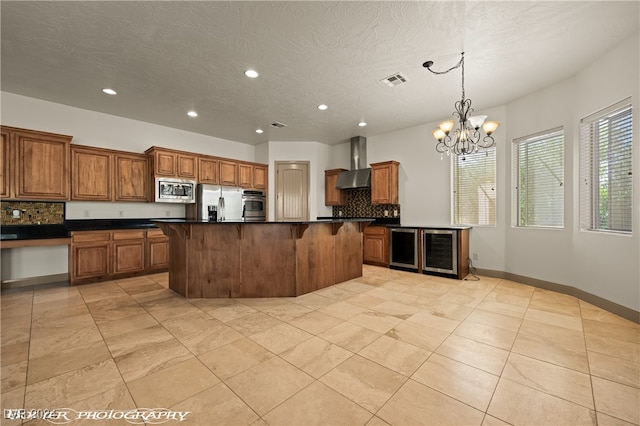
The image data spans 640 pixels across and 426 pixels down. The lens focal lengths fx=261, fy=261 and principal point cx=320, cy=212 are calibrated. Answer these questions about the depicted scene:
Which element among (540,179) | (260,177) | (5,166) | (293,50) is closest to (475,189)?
(540,179)

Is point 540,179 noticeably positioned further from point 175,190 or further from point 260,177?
point 175,190

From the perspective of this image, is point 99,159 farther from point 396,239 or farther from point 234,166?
point 396,239

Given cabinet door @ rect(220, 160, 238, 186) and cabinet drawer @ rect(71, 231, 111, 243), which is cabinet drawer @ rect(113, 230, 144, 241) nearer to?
cabinet drawer @ rect(71, 231, 111, 243)

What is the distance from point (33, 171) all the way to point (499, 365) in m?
6.24

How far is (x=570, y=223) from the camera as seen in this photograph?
12.2ft

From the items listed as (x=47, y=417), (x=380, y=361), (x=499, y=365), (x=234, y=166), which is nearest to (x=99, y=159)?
(x=234, y=166)

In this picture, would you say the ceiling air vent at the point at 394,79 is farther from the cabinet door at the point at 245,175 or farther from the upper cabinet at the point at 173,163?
the upper cabinet at the point at 173,163

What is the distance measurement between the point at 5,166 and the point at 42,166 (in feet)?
1.20

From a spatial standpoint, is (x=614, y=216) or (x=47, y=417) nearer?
(x=47, y=417)

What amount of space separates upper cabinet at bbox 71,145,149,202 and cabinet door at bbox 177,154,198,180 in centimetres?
59

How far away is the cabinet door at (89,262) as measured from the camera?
163 inches

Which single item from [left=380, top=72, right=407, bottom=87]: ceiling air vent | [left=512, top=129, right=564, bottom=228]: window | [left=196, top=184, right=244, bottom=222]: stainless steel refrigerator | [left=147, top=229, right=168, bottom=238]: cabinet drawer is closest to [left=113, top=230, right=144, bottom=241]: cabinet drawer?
[left=147, top=229, right=168, bottom=238]: cabinet drawer

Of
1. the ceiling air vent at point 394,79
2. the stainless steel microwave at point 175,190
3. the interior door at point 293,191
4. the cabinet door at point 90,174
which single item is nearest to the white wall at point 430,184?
the interior door at point 293,191

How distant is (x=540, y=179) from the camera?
4184 mm
